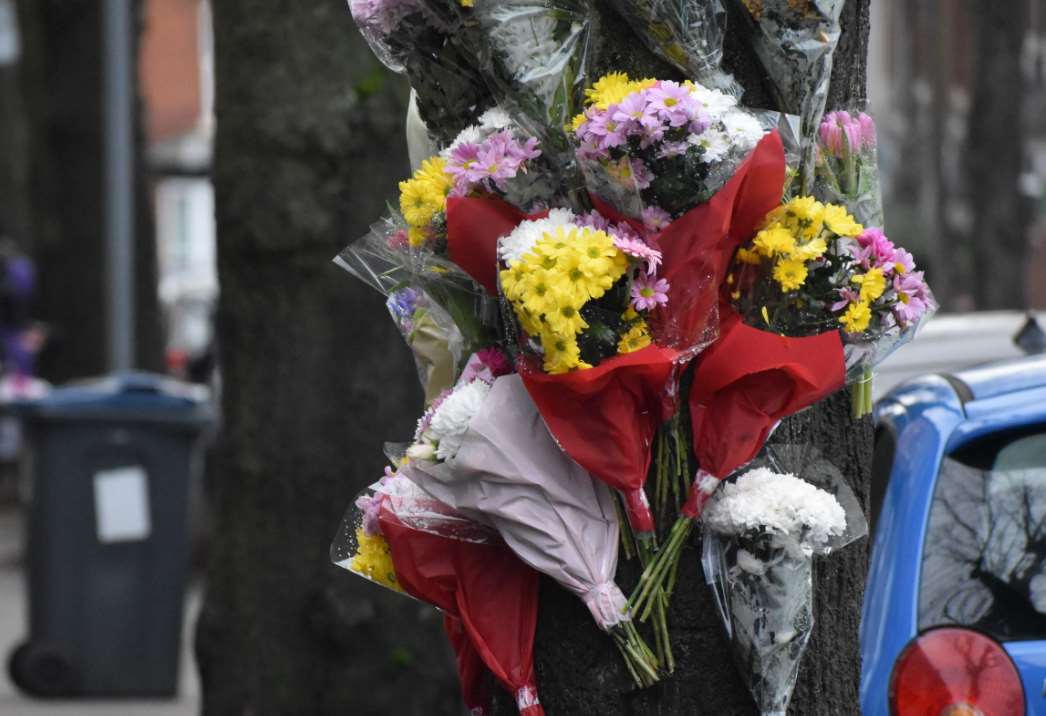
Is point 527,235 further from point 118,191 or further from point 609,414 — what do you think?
point 118,191

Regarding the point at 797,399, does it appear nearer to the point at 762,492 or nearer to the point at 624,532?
the point at 762,492

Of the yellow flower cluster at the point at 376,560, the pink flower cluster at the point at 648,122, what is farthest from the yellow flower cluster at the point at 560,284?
the yellow flower cluster at the point at 376,560

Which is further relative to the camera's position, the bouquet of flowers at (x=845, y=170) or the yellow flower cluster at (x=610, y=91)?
the bouquet of flowers at (x=845, y=170)

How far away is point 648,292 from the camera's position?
9.02 feet

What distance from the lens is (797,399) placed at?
112 inches

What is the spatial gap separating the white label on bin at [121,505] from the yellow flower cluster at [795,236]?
18.0 ft

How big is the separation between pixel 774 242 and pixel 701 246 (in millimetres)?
137

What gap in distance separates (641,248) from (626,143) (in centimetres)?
16

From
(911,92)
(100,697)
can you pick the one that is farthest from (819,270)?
(911,92)

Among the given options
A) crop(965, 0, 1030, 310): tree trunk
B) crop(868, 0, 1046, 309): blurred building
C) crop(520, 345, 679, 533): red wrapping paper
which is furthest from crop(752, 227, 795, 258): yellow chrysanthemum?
crop(868, 0, 1046, 309): blurred building

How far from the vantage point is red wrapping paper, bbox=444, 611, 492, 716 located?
10.5 ft

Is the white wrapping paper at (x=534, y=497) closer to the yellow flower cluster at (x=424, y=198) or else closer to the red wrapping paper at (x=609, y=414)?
the red wrapping paper at (x=609, y=414)

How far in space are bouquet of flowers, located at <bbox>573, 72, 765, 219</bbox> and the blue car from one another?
1.02 metres

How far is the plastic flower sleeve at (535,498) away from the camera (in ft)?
9.21
